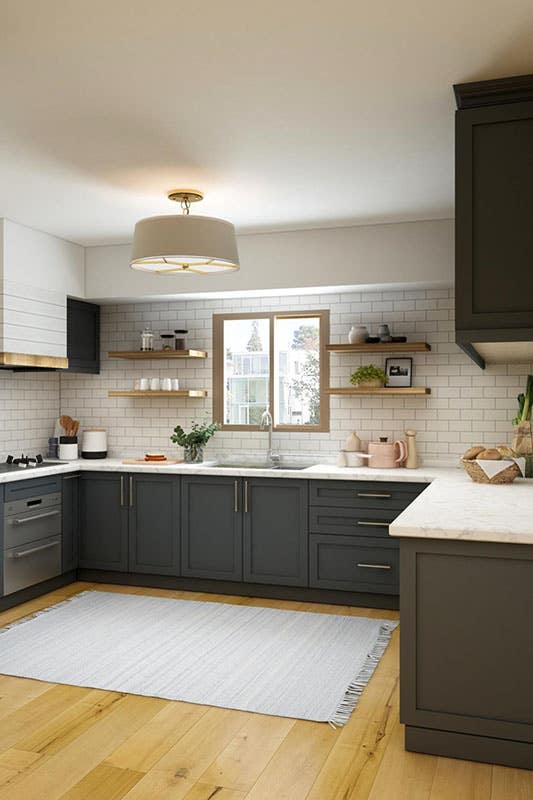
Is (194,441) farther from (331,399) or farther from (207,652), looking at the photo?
(207,652)

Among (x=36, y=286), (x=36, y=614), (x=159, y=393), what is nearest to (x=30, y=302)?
(x=36, y=286)

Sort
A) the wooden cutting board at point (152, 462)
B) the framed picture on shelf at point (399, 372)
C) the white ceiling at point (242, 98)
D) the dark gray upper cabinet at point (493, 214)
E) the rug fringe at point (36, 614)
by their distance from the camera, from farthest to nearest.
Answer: the wooden cutting board at point (152, 462), the framed picture on shelf at point (399, 372), the rug fringe at point (36, 614), the dark gray upper cabinet at point (493, 214), the white ceiling at point (242, 98)

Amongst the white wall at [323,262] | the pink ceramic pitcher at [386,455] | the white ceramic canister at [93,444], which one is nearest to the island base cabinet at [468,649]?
the pink ceramic pitcher at [386,455]

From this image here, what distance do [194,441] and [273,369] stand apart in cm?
84

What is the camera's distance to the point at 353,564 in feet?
16.1

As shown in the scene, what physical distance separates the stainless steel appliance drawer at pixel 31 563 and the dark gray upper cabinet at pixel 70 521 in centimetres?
9

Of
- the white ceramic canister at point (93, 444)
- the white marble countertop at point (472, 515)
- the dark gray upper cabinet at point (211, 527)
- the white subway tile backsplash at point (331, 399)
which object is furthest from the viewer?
the white ceramic canister at point (93, 444)

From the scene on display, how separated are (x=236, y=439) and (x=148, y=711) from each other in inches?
113

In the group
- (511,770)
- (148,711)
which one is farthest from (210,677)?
(511,770)

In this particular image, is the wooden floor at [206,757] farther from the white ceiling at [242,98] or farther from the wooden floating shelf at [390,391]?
the white ceiling at [242,98]

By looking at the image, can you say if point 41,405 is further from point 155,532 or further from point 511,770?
point 511,770

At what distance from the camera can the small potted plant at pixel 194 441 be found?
18.8 ft

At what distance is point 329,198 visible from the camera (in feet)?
14.8

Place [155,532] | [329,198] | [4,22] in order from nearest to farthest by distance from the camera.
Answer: [4,22], [329,198], [155,532]
